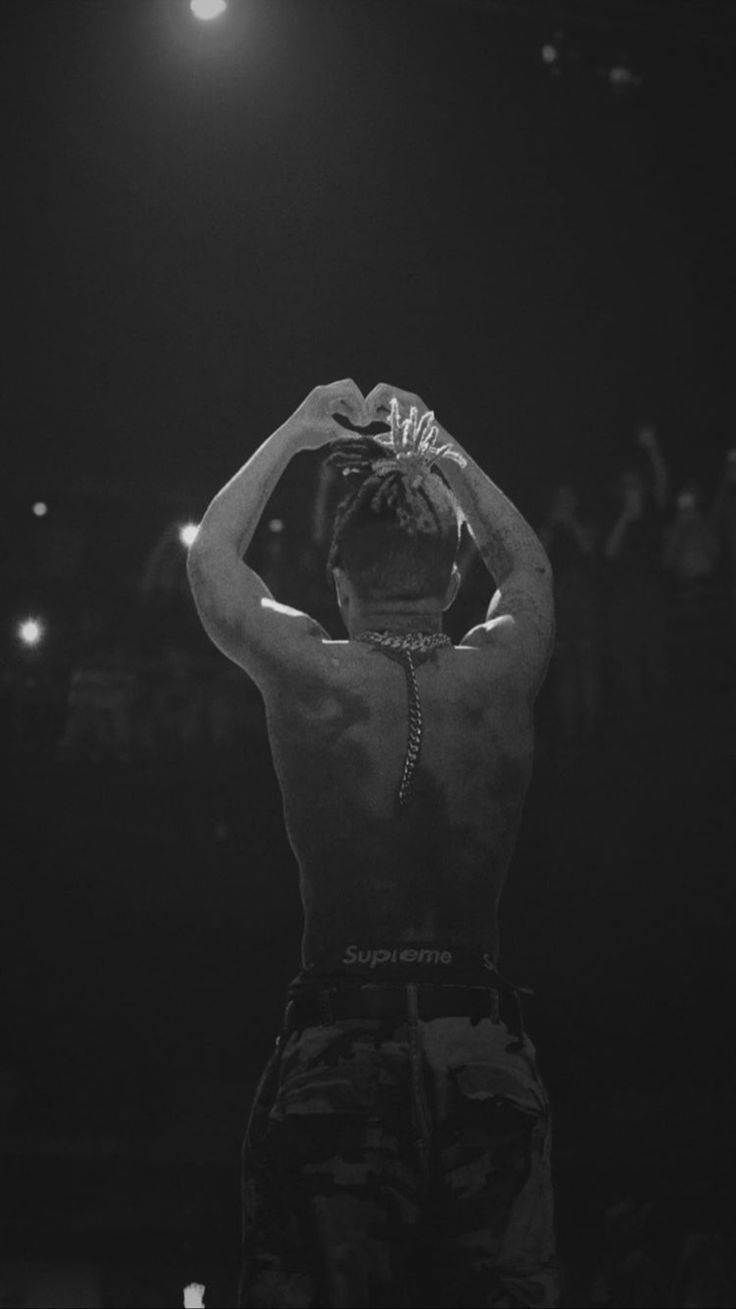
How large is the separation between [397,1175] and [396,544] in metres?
1.12

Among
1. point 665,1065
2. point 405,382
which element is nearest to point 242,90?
point 405,382

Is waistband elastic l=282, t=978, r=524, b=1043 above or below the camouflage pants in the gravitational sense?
above

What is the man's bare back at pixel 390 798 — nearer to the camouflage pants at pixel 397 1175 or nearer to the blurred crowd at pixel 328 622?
the camouflage pants at pixel 397 1175

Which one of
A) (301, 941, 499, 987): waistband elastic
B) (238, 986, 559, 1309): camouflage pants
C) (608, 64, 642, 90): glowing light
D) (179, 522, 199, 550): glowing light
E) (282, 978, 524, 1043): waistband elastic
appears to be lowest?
(238, 986, 559, 1309): camouflage pants

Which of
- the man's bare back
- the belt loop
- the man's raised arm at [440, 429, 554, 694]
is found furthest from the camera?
the man's raised arm at [440, 429, 554, 694]

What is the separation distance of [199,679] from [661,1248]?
2670 mm

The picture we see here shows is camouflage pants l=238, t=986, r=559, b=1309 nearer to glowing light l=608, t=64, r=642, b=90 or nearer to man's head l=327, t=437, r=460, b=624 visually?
man's head l=327, t=437, r=460, b=624

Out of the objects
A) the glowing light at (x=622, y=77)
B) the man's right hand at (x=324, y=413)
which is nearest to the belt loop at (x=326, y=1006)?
the man's right hand at (x=324, y=413)

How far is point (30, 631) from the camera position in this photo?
527cm

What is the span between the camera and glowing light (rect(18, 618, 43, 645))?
205 inches

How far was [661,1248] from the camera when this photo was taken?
4.42 meters

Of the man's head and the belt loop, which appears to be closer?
the belt loop

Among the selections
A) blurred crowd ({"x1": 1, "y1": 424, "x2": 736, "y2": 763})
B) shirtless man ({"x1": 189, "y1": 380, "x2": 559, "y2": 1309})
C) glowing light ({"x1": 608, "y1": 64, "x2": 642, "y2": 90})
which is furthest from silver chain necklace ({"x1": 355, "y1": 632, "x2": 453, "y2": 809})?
glowing light ({"x1": 608, "y1": 64, "x2": 642, "y2": 90})

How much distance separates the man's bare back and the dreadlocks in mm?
162
